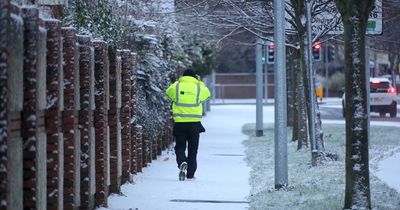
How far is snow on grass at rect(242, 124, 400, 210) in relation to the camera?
10562mm

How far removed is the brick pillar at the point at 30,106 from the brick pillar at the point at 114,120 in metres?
4.27

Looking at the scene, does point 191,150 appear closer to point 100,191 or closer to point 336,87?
point 100,191

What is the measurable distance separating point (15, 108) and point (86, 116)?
9.88ft

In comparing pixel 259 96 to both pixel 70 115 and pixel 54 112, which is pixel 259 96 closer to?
pixel 70 115

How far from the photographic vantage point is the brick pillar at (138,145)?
1395cm

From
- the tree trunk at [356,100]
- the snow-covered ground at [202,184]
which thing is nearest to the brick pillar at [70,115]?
the snow-covered ground at [202,184]

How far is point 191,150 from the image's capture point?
13.9 m

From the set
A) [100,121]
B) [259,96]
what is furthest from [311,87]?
[259,96]

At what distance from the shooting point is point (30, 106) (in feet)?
22.8

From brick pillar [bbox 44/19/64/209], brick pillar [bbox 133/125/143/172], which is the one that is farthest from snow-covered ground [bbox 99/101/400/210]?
brick pillar [bbox 44/19/64/209]

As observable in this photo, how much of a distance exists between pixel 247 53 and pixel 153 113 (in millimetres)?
57060

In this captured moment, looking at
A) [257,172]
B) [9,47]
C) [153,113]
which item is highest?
[9,47]

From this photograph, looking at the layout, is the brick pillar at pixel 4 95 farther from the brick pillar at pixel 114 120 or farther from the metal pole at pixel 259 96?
the metal pole at pixel 259 96

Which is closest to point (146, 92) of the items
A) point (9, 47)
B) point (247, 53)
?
point (9, 47)
